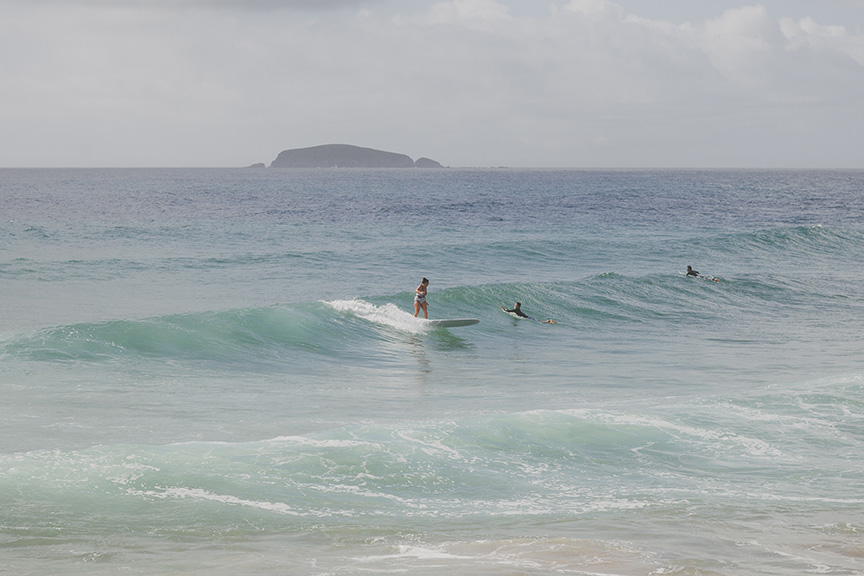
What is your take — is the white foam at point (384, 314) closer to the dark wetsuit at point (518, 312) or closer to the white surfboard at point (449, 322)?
the white surfboard at point (449, 322)

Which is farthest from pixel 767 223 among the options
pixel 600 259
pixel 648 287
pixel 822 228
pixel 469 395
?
pixel 469 395

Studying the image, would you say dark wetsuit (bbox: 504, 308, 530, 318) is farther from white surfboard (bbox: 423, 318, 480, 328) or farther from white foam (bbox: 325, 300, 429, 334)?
white foam (bbox: 325, 300, 429, 334)

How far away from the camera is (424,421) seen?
15.0m

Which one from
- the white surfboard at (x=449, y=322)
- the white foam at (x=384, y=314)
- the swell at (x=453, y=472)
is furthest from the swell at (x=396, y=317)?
the swell at (x=453, y=472)

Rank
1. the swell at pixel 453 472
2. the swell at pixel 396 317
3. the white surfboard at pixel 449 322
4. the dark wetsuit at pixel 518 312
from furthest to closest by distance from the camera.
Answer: the dark wetsuit at pixel 518 312 < the white surfboard at pixel 449 322 < the swell at pixel 396 317 < the swell at pixel 453 472

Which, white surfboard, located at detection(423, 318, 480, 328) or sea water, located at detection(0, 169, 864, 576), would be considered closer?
sea water, located at detection(0, 169, 864, 576)

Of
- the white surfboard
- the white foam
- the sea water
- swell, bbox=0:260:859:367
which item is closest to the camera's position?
the sea water

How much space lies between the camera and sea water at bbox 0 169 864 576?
9359 millimetres

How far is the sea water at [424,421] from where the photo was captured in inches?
368

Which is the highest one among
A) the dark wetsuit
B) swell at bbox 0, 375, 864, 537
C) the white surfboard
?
the dark wetsuit

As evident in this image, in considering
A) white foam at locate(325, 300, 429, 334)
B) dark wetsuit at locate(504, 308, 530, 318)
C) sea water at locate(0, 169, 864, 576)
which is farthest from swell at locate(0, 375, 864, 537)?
dark wetsuit at locate(504, 308, 530, 318)

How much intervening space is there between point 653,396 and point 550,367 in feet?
13.3

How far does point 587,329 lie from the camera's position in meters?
27.2

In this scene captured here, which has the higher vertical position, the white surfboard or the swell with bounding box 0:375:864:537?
the white surfboard
